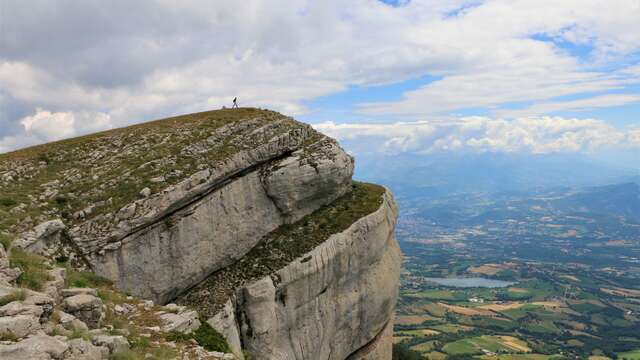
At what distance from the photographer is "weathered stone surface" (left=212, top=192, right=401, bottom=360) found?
33.7 metres

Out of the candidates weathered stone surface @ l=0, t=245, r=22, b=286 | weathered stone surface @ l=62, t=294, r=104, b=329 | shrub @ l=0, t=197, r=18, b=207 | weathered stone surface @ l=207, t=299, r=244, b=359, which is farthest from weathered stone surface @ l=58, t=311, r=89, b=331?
shrub @ l=0, t=197, r=18, b=207

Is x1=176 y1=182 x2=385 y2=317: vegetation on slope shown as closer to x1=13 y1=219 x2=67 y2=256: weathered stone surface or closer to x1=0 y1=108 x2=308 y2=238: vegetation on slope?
x1=0 y1=108 x2=308 y2=238: vegetation on slope

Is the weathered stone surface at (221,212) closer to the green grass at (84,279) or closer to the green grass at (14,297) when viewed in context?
the green grass at (84,279)

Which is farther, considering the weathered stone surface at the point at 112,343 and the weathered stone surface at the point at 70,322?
the weathered stone surface at the point at 70,322

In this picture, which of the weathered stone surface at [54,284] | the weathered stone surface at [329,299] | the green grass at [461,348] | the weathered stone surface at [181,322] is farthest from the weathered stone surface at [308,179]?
the green grass at [461,348]

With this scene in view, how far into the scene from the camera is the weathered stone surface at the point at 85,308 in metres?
16.4

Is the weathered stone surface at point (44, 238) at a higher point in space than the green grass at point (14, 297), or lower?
lower

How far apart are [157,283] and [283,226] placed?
38.5 ft

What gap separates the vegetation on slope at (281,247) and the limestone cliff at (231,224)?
112mm

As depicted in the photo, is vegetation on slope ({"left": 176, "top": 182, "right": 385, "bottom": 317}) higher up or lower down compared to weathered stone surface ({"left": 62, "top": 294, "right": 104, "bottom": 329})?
lower down

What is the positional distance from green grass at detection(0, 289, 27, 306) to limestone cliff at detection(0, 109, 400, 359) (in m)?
12.6

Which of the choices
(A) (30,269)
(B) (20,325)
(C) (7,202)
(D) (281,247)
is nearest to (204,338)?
(A) (30,269)

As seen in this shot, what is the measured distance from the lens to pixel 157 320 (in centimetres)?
2005

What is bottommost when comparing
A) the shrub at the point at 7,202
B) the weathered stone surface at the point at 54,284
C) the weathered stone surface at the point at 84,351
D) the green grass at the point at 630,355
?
the green grass at the point at 630,355
